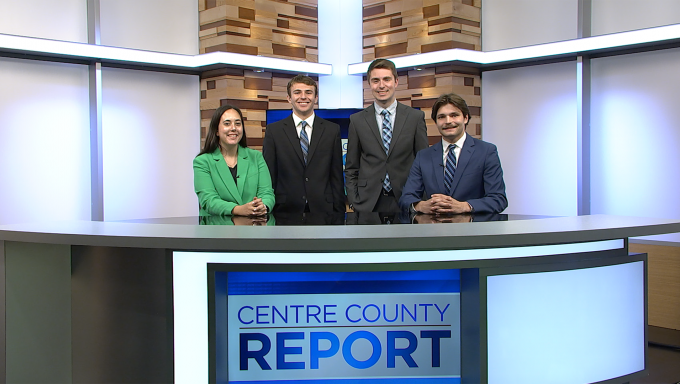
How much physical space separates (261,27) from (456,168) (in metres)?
3.13

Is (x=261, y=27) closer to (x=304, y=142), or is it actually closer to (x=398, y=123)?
(x=304, y=142)

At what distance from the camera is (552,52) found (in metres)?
4.68

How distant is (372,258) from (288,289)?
35cm

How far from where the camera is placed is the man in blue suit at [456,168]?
2852 mm

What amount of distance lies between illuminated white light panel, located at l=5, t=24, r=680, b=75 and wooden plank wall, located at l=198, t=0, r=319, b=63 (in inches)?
8.5

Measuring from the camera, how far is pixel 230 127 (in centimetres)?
296

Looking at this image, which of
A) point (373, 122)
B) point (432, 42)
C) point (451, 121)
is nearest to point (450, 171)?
point (451, 121)

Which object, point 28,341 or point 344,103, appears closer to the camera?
point 28,341

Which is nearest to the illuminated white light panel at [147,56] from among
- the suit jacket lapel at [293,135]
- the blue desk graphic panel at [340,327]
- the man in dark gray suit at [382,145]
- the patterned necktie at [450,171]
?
the suit jacket lapel at [293,135]

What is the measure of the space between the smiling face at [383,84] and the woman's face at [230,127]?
744mm

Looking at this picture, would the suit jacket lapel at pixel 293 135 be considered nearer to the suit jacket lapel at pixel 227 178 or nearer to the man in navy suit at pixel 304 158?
the man in navy suit at pixel 304 158

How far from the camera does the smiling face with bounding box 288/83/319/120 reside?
335cm

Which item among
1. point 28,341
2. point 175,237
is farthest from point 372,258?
point 28,341

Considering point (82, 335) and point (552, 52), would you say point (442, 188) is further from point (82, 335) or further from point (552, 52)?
point (552, 52)
